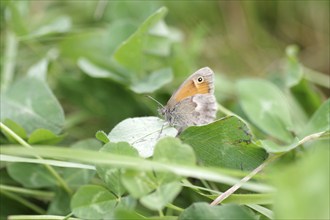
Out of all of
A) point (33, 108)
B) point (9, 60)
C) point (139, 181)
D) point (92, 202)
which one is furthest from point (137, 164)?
point (9, 60)

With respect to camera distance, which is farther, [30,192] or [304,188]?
[30,192]

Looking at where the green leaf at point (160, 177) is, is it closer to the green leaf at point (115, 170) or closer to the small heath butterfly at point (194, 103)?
the green leaf at point (115, 170)

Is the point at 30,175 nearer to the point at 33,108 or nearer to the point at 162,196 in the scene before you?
the point at 33,108

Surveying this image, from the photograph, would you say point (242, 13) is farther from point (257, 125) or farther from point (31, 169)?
point (31, 169)

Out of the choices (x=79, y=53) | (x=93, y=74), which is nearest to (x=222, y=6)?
(x=79, y=53)

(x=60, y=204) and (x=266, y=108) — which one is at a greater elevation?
(x=266, y=108)

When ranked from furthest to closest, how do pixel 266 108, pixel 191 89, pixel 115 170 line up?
1. pixel 266 108
2. pixel 191 89
3. pixel 115 170
